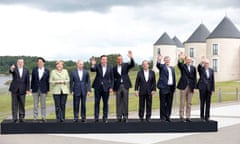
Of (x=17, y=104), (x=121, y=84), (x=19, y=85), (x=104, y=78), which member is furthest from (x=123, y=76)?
(x=17, y=104)

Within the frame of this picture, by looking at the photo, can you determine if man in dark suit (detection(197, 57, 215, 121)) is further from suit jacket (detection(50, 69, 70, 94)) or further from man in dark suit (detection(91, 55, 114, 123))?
suit jacket (detection(50, 69, 70, 94))

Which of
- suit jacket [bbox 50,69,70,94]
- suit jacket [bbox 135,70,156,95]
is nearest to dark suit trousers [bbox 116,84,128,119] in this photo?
suit jacket [bbox 135,70,156,95]

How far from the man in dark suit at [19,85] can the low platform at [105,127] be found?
0.36m

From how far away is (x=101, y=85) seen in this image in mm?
12414

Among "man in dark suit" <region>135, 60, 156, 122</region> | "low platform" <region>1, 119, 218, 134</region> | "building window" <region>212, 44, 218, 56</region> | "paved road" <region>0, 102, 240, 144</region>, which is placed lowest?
"paved road" <region>0, 102, 240, 144</region>

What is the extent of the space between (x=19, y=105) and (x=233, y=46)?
162 feet

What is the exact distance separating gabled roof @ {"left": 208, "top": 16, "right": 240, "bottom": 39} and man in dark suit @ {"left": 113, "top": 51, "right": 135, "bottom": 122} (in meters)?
47.5

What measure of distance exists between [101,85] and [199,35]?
58.8 m

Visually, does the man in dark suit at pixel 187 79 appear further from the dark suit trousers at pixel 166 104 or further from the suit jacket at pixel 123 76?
the suit jacket at pixel 123 76

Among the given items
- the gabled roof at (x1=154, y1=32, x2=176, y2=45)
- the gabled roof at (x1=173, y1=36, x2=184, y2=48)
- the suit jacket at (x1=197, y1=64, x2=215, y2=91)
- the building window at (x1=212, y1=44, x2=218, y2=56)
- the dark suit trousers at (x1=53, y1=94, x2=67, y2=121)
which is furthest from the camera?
the gabled roof at (x1=173, y1=36, x2=184, y2=48)

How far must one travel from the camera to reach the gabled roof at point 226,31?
58156 mm

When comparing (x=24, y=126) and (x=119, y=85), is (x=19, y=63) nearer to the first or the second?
(x=24, y=126)

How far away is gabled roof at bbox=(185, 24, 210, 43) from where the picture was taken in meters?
69.0

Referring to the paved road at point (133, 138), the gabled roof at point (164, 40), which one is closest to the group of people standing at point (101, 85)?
the paved road at point (133, 138)
